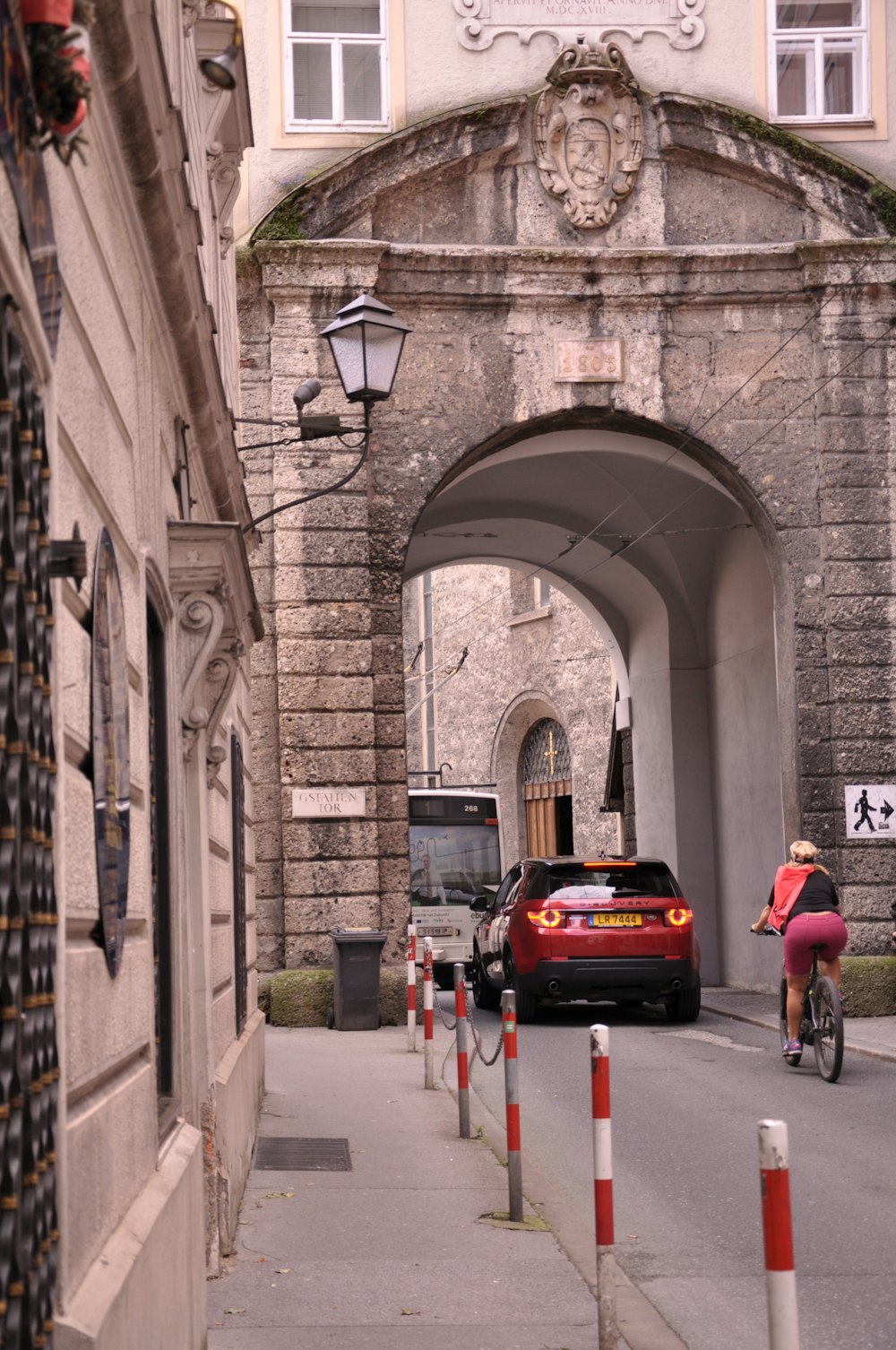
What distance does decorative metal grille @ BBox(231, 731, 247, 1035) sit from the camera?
33.4 ft

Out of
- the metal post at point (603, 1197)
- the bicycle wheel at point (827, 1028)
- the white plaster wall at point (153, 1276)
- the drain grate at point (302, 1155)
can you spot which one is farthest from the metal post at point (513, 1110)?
the bicycle wheel at point (827, 1028)

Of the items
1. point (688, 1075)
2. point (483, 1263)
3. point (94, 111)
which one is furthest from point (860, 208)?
point (94, 111)

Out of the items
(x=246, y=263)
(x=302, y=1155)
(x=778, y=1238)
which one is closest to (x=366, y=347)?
(x=302, y=1155)

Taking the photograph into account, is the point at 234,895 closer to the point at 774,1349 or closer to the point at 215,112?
the point at 215,112

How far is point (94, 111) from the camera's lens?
4016 mm

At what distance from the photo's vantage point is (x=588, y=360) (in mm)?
19047

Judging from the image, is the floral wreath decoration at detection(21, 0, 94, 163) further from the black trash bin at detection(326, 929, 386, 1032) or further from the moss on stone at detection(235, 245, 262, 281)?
the moss on stone at detection(235, 245, 262, 281)

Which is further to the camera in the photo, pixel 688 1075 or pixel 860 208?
pixel 860 208

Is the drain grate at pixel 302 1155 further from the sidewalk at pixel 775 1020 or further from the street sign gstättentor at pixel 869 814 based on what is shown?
the street sign gstättentor at pixel 869 814

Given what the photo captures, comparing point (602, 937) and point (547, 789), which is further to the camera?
point (547, 789)

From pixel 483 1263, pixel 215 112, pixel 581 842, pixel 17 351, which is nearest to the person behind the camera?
pixel 17 351

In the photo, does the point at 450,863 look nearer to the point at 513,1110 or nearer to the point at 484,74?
the point at 484,74

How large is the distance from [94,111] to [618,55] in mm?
15878

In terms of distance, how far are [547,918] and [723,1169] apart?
25.8ft
